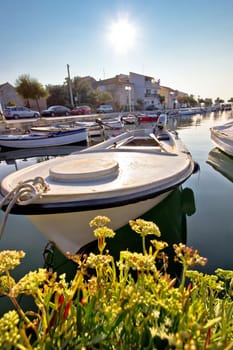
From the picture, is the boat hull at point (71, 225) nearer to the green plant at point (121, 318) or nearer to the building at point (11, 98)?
the green plant at point (121, 318)

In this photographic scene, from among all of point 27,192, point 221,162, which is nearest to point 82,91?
point 221,162

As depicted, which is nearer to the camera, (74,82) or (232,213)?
(232,213)

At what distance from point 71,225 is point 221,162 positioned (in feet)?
26.4

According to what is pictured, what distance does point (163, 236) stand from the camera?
132 inches

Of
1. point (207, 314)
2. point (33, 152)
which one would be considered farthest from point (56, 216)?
point (33, 152)

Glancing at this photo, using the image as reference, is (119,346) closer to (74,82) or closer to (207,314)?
(207,314)

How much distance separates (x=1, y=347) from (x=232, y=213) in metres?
4.42

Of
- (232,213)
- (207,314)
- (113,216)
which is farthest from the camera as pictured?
(232,213)

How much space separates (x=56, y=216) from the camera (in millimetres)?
2391

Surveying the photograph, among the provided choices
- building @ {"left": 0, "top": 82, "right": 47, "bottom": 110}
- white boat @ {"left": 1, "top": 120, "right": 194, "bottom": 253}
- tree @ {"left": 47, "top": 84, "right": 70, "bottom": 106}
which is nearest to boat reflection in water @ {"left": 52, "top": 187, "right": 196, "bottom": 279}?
white boat @ {"left": 1, "top": 120, "right": 194, "bottom": 253}

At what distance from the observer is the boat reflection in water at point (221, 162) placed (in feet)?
23.9

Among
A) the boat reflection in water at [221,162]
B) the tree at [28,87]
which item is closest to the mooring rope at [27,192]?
the boat reflection in water at [221,162]

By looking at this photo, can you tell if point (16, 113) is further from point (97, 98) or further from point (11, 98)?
point (97, 98)

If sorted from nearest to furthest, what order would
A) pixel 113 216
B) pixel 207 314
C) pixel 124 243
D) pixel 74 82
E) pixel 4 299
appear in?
pixel 207 314 < pixel 4 299 < pixel 113 216 < pixel 124 243 < pixel 74 82
